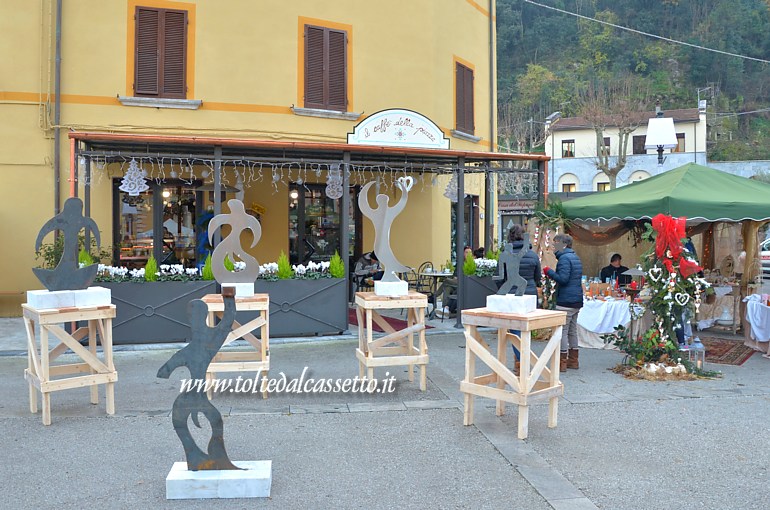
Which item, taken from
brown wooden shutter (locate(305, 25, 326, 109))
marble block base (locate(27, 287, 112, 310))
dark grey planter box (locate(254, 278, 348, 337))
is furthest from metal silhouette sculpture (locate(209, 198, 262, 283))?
brown wooden shutter (locate(305, 25, 326, 109))

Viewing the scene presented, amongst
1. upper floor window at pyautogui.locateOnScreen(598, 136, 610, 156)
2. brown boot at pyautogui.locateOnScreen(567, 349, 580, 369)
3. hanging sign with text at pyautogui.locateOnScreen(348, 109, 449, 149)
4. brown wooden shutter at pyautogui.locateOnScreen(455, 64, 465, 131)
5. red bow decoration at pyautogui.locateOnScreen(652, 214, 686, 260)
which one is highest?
upper floor window at pyautogui.locateOnScreen(598, 136, 610, 156)

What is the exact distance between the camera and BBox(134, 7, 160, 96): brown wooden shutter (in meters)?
12.5

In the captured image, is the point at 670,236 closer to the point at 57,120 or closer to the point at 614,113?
the point at 57,120

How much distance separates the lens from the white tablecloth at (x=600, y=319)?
9.77 m

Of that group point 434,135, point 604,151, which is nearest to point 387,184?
point 434,135

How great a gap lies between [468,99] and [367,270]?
5.49 meters

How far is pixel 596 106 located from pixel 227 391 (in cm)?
3200

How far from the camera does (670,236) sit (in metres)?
8.02

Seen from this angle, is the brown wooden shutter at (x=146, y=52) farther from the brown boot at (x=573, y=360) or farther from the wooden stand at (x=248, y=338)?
the brown boot at (x=573, y=360)

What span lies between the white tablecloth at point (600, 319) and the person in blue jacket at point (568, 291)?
1631mm

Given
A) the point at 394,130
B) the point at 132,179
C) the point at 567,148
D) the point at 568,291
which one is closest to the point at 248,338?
the point at 568,291

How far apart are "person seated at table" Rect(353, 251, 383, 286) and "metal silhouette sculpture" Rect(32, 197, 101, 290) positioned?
654 centimetres

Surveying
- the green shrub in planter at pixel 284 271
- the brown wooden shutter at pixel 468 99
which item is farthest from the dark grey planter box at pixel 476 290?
the brown wooden shutter at pixel 468 99

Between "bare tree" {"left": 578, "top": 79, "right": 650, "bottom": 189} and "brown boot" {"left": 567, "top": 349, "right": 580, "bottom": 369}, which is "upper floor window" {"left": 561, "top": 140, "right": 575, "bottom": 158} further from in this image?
"brown boot" {"left": 567, "top": 349, "right": 580, "bottom": 369}
